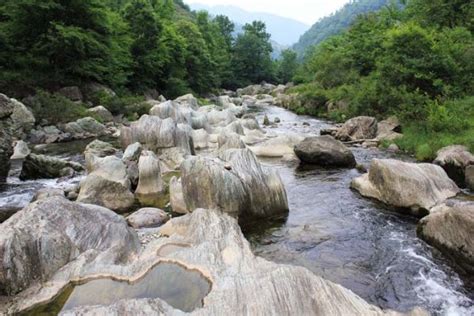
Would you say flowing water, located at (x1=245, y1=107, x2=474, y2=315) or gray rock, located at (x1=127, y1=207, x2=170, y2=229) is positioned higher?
flowing water, located at (x1=245, y1=107, x2=474, y2=315)

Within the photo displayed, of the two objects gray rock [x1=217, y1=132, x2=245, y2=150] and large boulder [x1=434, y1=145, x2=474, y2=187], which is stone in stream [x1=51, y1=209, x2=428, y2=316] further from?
gray rock [x1=217, y1=132, x2=245, y2=150]

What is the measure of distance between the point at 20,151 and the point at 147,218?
13967 mm

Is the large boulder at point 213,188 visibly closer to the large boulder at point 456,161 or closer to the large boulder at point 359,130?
the large boulder at point 456,161

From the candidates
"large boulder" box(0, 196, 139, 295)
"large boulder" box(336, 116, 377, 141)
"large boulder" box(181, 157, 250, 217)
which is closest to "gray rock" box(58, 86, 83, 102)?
"large boulder" box(336, 116, 377, 141)

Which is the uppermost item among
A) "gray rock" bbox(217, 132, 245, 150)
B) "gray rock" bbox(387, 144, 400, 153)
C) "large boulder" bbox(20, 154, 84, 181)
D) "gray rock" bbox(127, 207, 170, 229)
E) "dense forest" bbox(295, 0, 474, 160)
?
"dense forest" bbox(295, 0, 474, 160)

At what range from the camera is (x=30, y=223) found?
24.6 ft

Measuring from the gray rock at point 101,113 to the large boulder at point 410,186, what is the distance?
23731 mm

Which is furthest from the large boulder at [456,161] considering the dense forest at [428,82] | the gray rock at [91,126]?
the gray rock at [91,126]

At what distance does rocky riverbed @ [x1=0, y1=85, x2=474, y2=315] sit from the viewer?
6.18 metres

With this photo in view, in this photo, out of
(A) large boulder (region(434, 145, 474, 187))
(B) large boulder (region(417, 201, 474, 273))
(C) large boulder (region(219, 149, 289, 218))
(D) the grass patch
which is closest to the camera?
(B) large boulder (region(417, 201, 474, 273))

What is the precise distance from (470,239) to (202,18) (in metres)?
84.6

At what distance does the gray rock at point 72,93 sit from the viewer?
33719 millimetres

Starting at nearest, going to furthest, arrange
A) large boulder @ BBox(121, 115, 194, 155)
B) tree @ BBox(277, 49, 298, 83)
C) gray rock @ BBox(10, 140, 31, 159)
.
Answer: large boulder @ BBox(121, 115, 194, 155) < gray rock @ BBox(10, 140, 31, 159) < tree @ BBox(277, 49, 298, 83)

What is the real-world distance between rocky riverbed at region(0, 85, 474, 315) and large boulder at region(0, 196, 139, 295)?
0.07 ft
